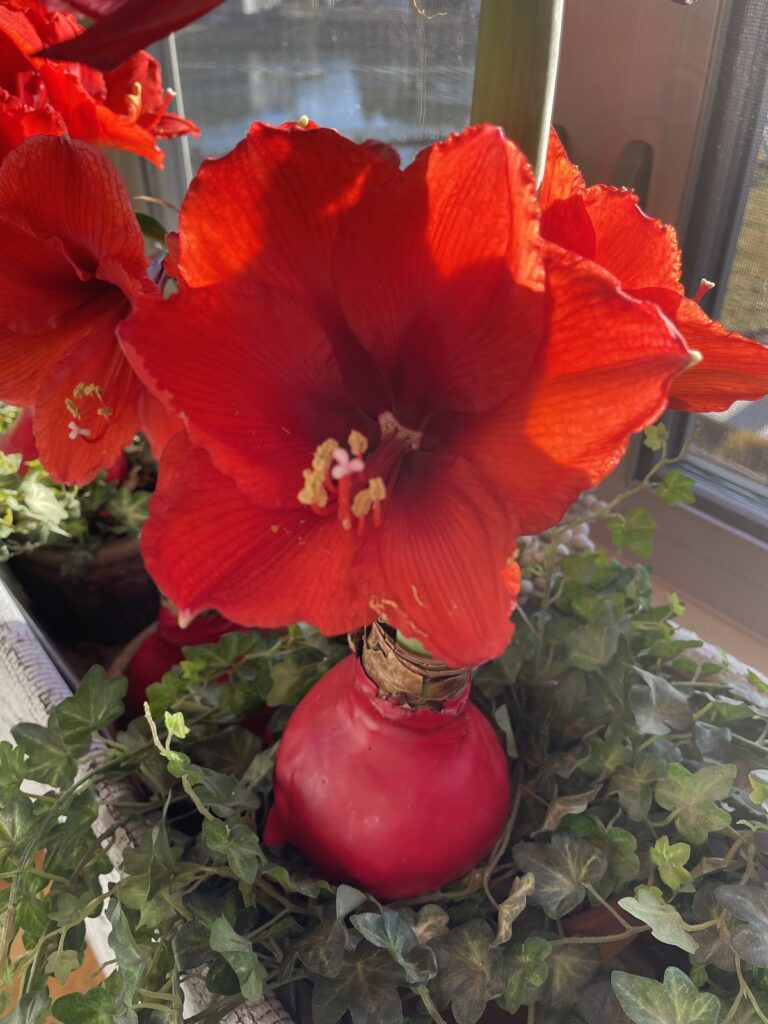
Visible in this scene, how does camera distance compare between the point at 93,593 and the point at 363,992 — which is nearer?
the point at 363,992

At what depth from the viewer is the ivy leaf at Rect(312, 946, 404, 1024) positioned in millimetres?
481

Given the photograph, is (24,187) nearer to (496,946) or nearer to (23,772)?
(23,772)

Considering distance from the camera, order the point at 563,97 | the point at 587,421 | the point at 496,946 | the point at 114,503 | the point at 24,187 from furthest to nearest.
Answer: the point at 114,503
the point at 563,97
the point at 496,946
the point at 24,187
the point at 587,421

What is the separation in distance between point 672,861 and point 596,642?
16 cm

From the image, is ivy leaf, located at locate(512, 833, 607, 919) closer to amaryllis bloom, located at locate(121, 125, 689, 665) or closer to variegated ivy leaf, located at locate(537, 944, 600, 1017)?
variegated ivy leaf, located at locate(537, 944, 600, 1017)

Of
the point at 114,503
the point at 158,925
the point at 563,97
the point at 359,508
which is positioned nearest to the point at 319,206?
the point at 359,508

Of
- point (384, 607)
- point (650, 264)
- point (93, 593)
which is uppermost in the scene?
point (650, 264)

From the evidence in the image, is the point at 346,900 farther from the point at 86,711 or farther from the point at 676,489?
the point at 676,489

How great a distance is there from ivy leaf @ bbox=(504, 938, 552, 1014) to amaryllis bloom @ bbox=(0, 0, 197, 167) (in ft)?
1.76

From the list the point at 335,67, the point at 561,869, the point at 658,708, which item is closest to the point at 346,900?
the point at 561,869

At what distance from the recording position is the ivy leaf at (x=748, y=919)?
1.52ft

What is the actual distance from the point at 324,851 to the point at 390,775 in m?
0.07

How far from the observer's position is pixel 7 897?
0.52 meters

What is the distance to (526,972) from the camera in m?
0.49
